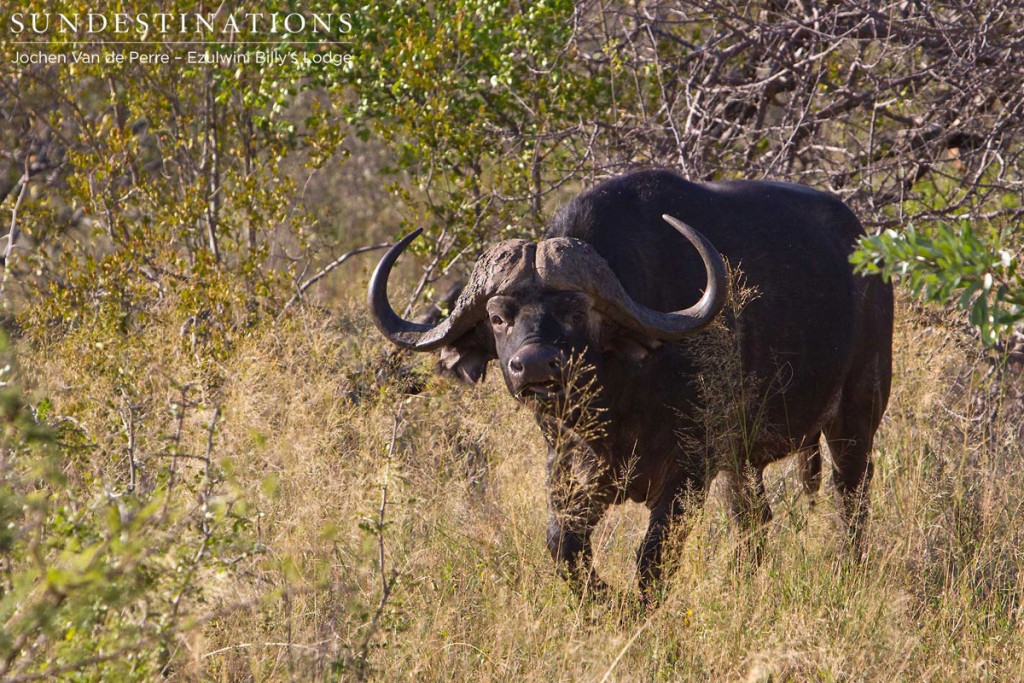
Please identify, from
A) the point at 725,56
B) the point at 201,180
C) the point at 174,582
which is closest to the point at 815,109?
the point at 725,56

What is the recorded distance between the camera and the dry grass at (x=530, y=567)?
3.50 m

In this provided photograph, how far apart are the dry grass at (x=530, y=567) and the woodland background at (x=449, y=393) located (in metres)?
0.02

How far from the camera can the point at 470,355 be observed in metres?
4.70

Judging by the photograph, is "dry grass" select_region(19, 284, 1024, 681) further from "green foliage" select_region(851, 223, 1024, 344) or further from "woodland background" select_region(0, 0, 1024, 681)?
"green foliage" select_region(851, 223, 1024, 344)

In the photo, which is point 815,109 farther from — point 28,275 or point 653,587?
point 28,275

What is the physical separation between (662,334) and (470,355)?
0.79 metres

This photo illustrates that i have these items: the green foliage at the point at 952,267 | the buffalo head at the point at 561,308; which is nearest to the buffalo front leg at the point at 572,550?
the buffalo head at the point at 561,308

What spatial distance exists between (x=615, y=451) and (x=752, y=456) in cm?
66

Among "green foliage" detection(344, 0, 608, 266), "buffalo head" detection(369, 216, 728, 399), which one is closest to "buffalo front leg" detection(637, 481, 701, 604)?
"buffalo head" detection(369, 216, 728, 399)

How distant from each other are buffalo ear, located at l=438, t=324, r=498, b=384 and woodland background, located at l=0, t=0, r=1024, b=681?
1.73 ft

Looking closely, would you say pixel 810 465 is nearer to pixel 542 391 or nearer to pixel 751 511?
pixel 751 511

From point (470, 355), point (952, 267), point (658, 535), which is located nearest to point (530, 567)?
point (658, 535)

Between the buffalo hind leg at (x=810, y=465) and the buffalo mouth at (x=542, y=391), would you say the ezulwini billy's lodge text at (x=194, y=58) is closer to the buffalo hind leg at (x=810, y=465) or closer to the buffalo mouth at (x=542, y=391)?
the buffalo hind leg at (x=810, y=465)

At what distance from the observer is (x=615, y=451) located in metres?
4.58
